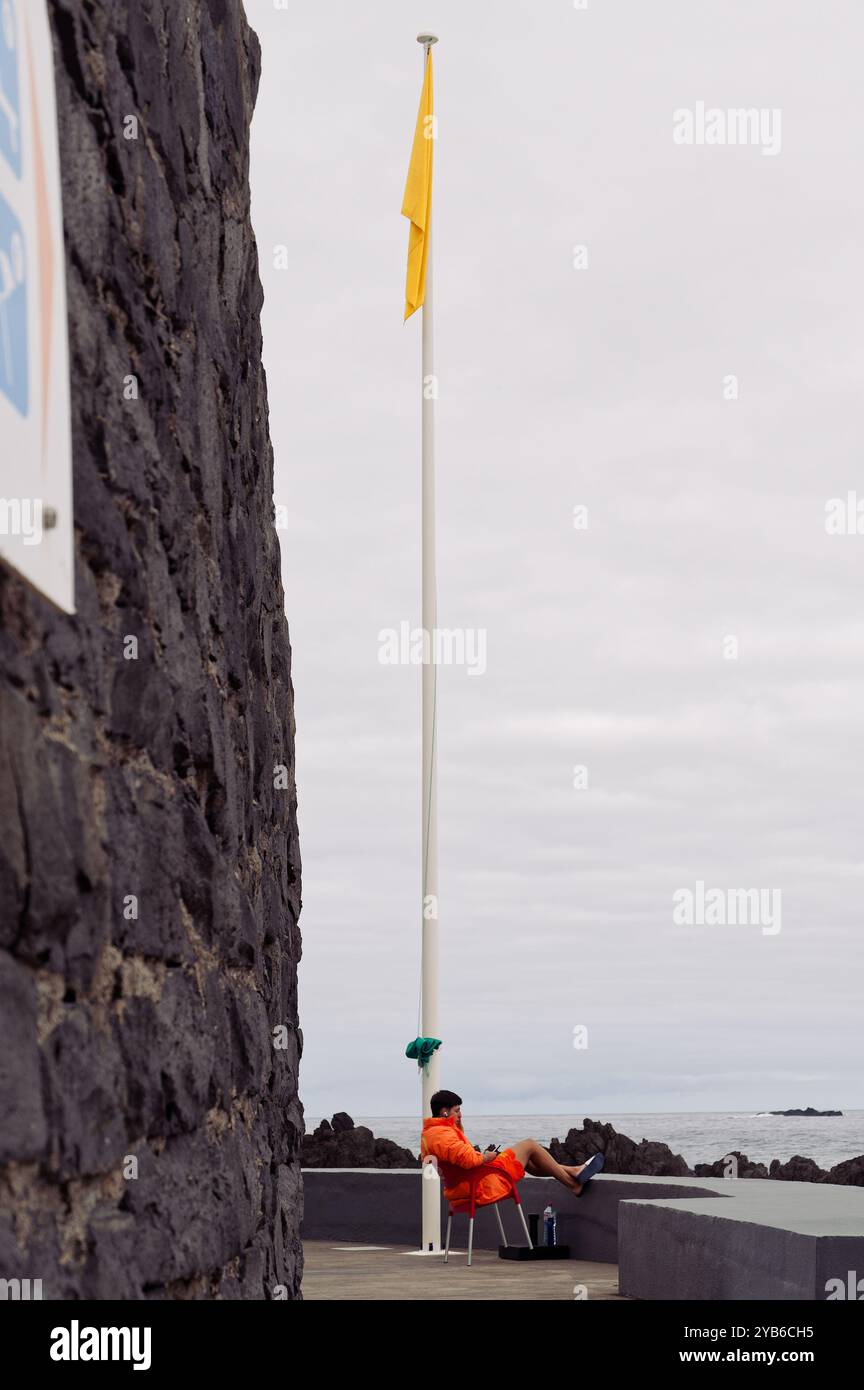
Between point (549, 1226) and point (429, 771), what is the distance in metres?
3.03

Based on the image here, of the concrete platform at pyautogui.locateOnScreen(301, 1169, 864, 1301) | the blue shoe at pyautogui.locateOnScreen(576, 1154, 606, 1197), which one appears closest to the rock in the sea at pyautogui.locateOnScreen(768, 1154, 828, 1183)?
the concrete platform at pyautogui.locateOnScreen(301, 1169, 864, 1301)

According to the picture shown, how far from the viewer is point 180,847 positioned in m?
2.90

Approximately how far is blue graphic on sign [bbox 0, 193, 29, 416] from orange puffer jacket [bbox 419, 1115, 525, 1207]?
7.64 m

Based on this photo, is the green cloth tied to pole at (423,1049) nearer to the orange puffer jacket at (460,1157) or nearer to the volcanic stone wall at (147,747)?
the orange puffer jacket at (460,1157)

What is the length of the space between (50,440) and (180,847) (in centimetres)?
97

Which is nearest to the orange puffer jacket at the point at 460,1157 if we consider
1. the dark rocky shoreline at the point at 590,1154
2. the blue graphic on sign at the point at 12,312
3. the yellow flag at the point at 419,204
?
the dark rocky shoreline at the point at 590,1154

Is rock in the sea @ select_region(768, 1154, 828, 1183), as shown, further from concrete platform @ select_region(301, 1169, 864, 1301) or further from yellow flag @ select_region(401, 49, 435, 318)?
yellow flag @ select_region(401, 49, 435, 318)

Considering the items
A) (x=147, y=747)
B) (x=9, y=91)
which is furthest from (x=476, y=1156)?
(x=9, y=91)

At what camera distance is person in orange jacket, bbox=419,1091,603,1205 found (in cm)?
915

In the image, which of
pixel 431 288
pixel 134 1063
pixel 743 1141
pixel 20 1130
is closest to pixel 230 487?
pixel 134 1063

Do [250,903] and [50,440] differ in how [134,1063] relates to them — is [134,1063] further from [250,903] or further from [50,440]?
[250,903]

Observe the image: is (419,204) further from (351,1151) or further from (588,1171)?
(351,1151)

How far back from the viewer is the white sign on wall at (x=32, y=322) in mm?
1982

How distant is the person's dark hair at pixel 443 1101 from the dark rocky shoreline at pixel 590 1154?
3.47 meters
